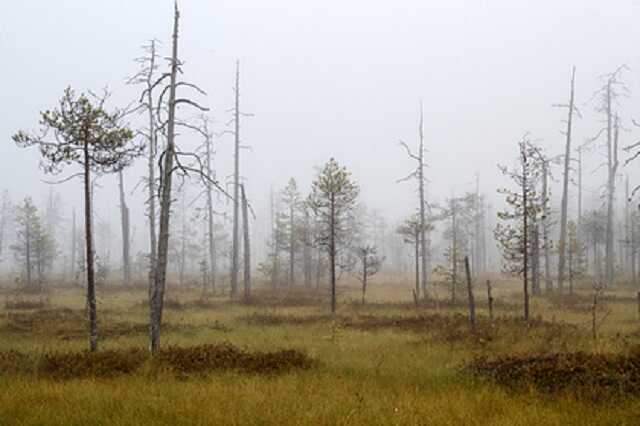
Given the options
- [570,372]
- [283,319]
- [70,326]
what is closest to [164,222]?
[70,326]

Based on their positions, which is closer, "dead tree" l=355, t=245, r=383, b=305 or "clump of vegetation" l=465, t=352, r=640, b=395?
"clump of vegetation" l=465, t=352, r=640, b=395

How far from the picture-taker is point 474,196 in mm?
54375

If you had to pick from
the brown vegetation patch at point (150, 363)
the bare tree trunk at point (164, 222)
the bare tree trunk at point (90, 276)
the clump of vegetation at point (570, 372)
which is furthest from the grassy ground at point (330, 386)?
the bare tree trunk at point (164, 222)

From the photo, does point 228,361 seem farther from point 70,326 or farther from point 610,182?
point 610,182

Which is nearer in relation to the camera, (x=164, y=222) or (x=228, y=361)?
(x=228, y=361)

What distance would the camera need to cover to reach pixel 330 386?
29.3 ft

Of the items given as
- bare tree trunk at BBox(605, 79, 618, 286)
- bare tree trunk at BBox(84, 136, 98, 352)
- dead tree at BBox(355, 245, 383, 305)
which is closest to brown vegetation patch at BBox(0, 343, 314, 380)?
bare tree trunk at BBox(84, 136, 98, 352)

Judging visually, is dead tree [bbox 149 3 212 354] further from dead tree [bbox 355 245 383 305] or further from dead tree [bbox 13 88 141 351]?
dead tree [bbox 355 245 383 305]

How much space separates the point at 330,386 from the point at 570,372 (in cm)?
432

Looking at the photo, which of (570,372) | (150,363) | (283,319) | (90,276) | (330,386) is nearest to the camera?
(570,372)

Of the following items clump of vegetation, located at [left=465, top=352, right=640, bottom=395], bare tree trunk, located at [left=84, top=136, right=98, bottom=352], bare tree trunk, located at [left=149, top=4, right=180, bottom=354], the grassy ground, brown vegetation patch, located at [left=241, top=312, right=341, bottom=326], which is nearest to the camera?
the grassy ground

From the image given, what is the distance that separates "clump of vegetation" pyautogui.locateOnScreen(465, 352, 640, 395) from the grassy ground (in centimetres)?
36

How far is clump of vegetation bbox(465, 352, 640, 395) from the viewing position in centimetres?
796

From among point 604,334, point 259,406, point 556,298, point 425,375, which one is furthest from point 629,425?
point 556,298
